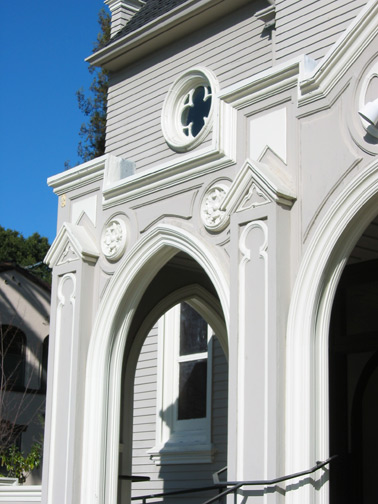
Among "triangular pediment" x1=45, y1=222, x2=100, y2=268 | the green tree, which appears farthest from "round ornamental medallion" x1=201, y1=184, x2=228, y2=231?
the green tree

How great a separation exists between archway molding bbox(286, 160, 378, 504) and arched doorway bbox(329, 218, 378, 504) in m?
1.01

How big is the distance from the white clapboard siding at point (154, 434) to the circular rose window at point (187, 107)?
3.40 metres

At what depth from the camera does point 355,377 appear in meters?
9.80

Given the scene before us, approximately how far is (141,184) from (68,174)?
1.62 meters

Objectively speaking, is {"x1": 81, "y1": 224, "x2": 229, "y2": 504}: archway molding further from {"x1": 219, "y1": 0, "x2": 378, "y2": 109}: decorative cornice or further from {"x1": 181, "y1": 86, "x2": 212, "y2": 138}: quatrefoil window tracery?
{"x1": 181, "y1": 86, "x2": 212, "y2": 138}: quatrefoil window tracery

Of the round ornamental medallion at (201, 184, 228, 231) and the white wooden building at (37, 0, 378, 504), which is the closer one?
the white wooden building at (37, 0, 378, 504)

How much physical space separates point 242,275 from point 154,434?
7389 millimetres

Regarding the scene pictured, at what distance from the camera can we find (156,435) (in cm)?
1532

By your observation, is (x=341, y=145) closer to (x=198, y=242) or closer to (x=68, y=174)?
(x=198, y=242)

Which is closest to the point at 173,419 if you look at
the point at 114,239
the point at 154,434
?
the point at 154,434

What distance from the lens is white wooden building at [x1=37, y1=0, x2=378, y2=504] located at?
8.10 meters

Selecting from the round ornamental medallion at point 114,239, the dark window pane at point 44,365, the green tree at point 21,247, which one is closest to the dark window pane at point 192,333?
the round ornamental medallion at point 114,239

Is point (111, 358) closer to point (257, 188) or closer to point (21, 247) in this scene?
point (257, 188)

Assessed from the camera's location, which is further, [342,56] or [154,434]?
[154,434]
